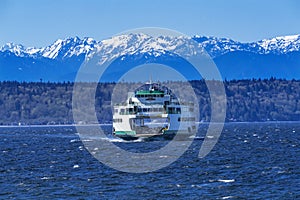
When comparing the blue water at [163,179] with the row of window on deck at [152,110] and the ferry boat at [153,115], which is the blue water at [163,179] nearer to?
the ferry boat at [153,115]

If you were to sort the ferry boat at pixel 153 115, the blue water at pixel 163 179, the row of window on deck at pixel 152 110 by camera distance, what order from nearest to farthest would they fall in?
1. the blue water at pixel 163 179
2. the ferry boat at pixel 153 115
3. the row of window on deck at pixel 152 110

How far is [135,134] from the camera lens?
132 metres

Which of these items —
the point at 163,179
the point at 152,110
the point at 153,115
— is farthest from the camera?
the point at 152,110

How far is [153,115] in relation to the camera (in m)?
132

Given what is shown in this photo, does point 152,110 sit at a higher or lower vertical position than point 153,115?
higher

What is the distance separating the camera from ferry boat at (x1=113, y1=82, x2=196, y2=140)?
130 metres

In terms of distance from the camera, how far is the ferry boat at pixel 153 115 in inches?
5098

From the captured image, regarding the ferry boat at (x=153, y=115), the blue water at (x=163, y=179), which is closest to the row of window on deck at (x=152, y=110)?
the ferry boat at (x=153, y=115)

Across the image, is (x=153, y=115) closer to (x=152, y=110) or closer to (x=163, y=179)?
(x=152, y=110)

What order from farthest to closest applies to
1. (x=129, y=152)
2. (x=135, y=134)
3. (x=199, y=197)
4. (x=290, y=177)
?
(x=135, y=134) < (x=129, y=152) < (x=290, y=177) < (x=199, y=197)

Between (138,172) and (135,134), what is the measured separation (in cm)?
5659

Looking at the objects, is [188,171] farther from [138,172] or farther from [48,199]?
[48,199]

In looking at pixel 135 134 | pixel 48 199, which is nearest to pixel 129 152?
pixel 135 134

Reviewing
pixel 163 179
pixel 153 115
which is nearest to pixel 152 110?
pixel 153 115
